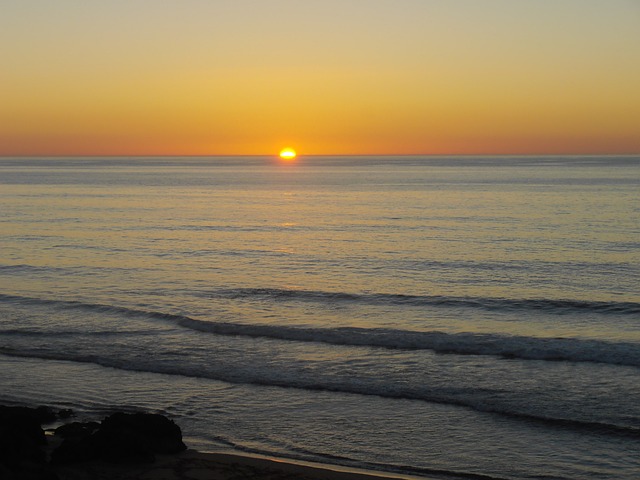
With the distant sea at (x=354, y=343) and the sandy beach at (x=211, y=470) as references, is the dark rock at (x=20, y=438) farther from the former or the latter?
the distant sea at (x=354, y=343)

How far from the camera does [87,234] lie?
3941 cm

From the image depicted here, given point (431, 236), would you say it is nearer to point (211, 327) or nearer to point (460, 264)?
point (460, 264)

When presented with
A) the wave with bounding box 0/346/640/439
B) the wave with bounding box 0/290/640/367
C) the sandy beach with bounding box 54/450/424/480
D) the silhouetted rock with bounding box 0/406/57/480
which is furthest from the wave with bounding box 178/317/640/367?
the silhouetted rock with bounding box 0/406/57/480

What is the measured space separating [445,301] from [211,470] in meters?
12.9

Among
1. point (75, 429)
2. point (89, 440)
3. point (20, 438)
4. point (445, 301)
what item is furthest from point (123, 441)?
point (445, 301)

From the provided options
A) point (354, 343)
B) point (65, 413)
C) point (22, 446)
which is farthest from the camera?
point (354, 343)

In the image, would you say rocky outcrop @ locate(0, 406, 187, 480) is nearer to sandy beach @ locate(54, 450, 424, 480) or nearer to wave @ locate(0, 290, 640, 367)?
sandy beach @ locate(54, 450, 424, 480)

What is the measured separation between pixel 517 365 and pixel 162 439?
25.9ft

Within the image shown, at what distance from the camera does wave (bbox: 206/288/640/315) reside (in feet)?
69.1

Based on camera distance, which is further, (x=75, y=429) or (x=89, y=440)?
(x=75, y=429)

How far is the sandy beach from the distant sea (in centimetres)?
48

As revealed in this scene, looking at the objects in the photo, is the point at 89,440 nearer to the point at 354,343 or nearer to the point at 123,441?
the point at 123,441

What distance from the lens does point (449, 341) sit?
1747 cm

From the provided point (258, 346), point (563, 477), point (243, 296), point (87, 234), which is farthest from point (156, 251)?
point (563, 477)
